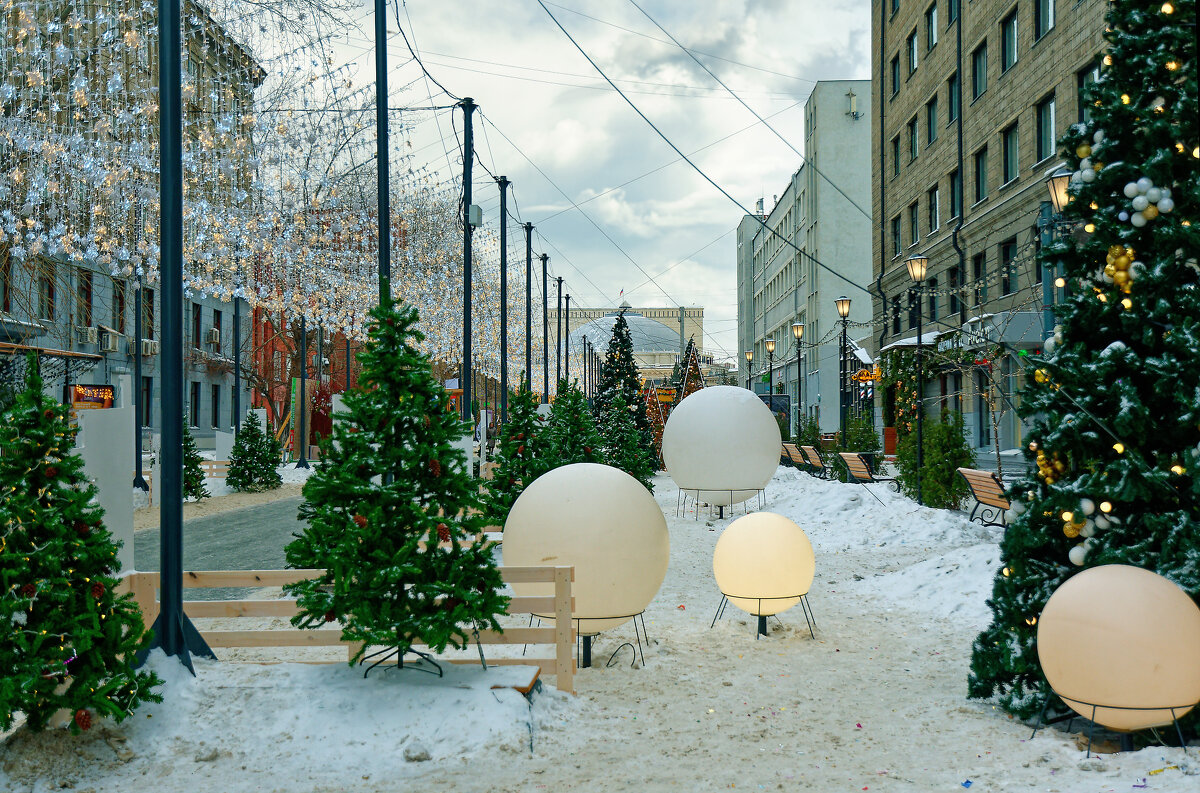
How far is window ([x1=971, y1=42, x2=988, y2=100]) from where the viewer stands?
30.7 meters

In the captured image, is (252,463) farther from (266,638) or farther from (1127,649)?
(1127,649)

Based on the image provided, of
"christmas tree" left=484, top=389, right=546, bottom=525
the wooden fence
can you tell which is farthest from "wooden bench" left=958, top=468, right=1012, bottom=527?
the wooden fence

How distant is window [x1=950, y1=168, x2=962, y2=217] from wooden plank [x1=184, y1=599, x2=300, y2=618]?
3062cm

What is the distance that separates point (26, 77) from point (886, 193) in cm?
3782

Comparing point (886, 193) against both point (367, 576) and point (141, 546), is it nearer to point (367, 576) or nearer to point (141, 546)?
point (141, 546)

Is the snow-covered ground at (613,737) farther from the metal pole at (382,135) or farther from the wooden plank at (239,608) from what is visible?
the metal pole at (382,135)

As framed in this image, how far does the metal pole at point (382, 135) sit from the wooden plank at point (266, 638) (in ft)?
14.7

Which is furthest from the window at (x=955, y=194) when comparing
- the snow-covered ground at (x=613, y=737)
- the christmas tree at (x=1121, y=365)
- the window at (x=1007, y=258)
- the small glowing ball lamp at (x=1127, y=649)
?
the small glowing ball lamp at (x=1127, y=649)

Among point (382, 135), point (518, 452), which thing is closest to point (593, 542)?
point (382, 135)

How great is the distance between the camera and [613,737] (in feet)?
19.3

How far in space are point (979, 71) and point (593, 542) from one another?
1194 inches

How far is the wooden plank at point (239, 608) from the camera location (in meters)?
6.61

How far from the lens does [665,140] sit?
1091 centimetres

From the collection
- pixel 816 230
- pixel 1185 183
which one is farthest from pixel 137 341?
pixel 816 230
